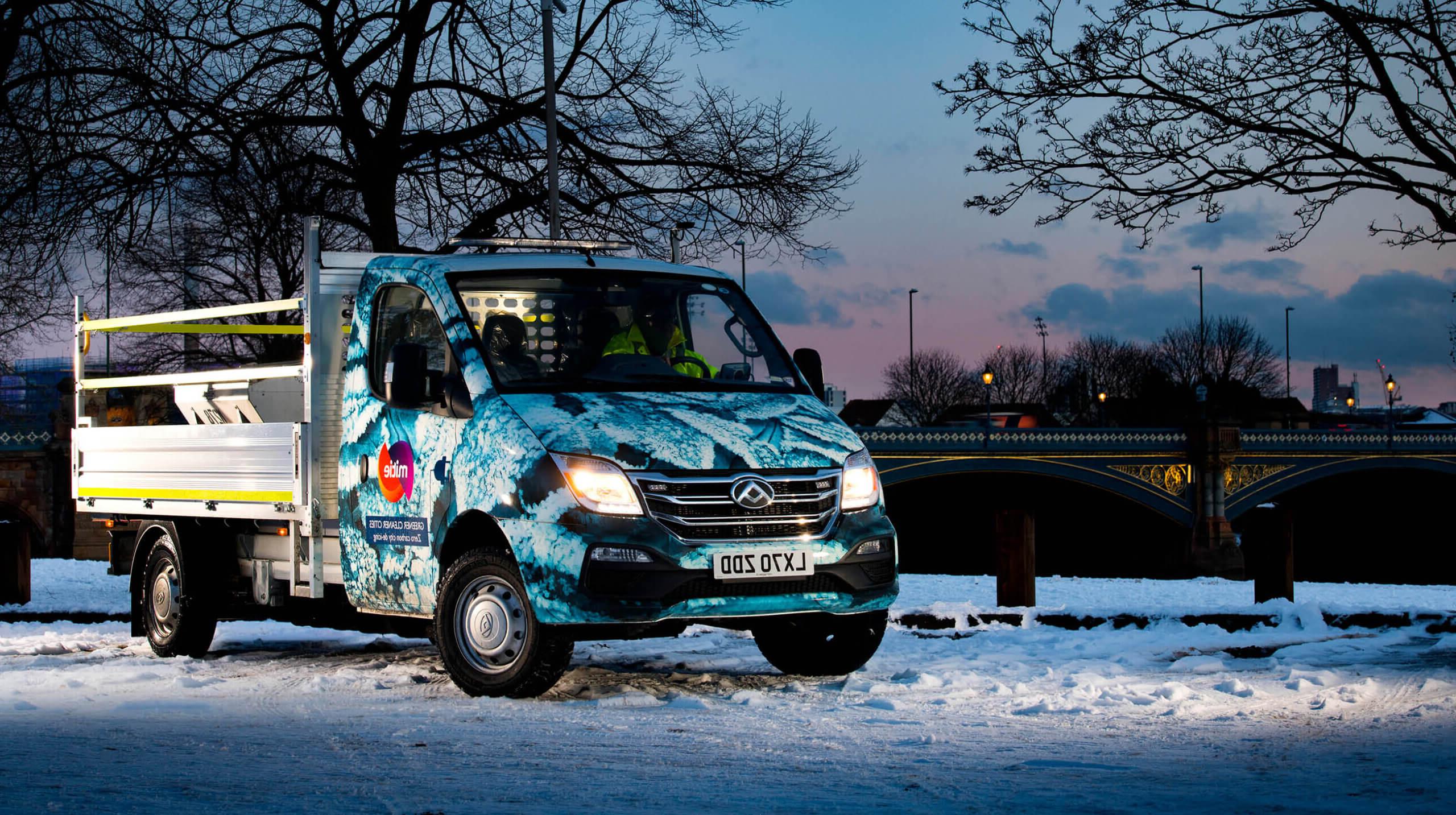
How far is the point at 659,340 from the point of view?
806cm

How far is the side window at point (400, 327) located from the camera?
7930 mm

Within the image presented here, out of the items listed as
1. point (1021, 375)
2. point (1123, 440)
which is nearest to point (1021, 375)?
point (1021, 375)

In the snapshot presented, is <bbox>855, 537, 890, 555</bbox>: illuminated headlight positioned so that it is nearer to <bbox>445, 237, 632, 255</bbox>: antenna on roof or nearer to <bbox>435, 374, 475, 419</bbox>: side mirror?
<bbox>435, 374, 475, 419</bbox>: side mirror

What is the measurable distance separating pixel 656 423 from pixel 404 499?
1451 millimetres

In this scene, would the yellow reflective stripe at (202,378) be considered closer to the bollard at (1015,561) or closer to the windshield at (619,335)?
the windshield at (619,335)

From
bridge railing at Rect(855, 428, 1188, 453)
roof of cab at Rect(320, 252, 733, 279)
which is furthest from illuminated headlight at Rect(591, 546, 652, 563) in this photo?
bridge railing at Rect(855, 428, 1188, 453)

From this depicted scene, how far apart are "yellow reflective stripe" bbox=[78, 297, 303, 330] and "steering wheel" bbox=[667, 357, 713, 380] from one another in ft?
6.35

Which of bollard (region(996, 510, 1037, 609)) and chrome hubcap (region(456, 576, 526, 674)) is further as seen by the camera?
bollard (region(996, 510, 1037, 609))

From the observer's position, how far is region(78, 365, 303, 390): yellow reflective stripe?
8750mm

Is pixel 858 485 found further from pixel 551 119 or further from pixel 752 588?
pixel 551 119

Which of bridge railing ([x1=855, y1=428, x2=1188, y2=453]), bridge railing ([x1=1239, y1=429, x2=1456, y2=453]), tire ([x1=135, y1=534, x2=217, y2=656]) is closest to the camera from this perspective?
tire ([x1=135, y1=534, x2=217, y2=656])

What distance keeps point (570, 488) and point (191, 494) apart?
144 inches

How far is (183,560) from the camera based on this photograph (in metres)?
9.71

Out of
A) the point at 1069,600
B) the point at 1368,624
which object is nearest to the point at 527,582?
the point at 1368,624
